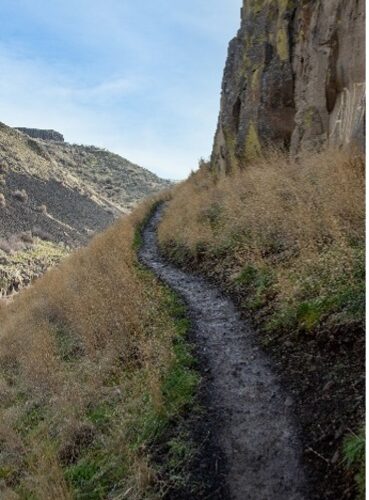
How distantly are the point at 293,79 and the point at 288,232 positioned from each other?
954cm

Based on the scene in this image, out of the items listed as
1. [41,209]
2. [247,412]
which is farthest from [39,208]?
[247,412]

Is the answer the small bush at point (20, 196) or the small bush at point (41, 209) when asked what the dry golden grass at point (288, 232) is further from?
the small bush at point (20, 196)

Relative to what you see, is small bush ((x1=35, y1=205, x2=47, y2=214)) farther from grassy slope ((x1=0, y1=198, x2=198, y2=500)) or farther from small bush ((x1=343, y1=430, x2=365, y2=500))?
small bush ((x1=343, y1=430, x2=365, y2=500))

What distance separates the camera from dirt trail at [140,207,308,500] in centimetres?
382

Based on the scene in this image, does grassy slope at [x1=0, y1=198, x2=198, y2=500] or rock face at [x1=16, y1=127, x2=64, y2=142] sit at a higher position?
rock face at [x1=16, y1=127, x2=64, y2=142]

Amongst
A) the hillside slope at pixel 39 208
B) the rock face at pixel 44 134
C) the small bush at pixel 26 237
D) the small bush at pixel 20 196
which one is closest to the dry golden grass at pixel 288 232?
the hillside slope at pixel 39 208

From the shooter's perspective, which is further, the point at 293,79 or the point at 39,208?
the point at 39,208

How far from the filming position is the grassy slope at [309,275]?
4.25m

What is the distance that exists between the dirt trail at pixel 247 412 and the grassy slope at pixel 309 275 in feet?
0.56

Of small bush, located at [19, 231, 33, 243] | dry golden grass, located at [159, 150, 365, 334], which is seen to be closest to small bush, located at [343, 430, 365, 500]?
dry golden grass, located at [159, 150, 365, 334]

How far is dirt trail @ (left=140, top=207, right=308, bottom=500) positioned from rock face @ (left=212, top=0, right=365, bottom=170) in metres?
5.61

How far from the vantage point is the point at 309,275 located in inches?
251

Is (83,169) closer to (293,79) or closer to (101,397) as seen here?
(293,79)

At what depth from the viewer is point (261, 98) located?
16953 millimetres
